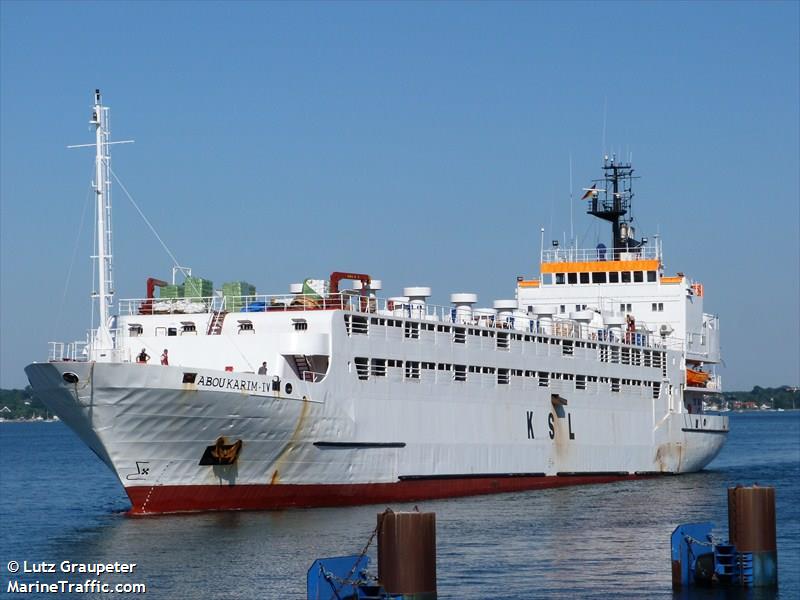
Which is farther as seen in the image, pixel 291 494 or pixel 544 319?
pixel 544 319

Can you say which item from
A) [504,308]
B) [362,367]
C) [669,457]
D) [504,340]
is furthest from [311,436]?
[669,457]

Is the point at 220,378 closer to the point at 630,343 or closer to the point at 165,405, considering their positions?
the point at 165,405

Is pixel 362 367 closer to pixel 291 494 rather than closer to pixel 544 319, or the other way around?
pixel 291 494

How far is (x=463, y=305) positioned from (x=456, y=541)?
13.5 m

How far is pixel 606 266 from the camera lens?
5519cm

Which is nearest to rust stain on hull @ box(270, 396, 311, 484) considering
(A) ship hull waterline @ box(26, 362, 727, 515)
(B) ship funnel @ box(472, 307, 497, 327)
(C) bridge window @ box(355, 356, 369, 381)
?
(A) ship hull waterline @ box(26, 362, 727, 515)

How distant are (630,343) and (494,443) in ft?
33.1

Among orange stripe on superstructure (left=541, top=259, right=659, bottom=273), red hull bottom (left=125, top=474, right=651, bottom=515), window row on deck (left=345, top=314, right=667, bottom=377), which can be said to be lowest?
red hull bottom (left=125, top=474, right=651, bottom=515)

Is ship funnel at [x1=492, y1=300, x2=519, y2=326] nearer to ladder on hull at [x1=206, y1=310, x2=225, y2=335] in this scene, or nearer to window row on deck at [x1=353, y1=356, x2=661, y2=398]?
window row on deck at [x1=353, y1=356, x2=661, y2=398]

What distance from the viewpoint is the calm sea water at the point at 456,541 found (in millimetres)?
26016

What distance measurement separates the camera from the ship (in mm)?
34156

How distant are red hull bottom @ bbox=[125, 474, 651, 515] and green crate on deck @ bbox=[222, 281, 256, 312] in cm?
604

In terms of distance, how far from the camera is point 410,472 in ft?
132

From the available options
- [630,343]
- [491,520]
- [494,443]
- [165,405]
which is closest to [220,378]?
[165,405]
